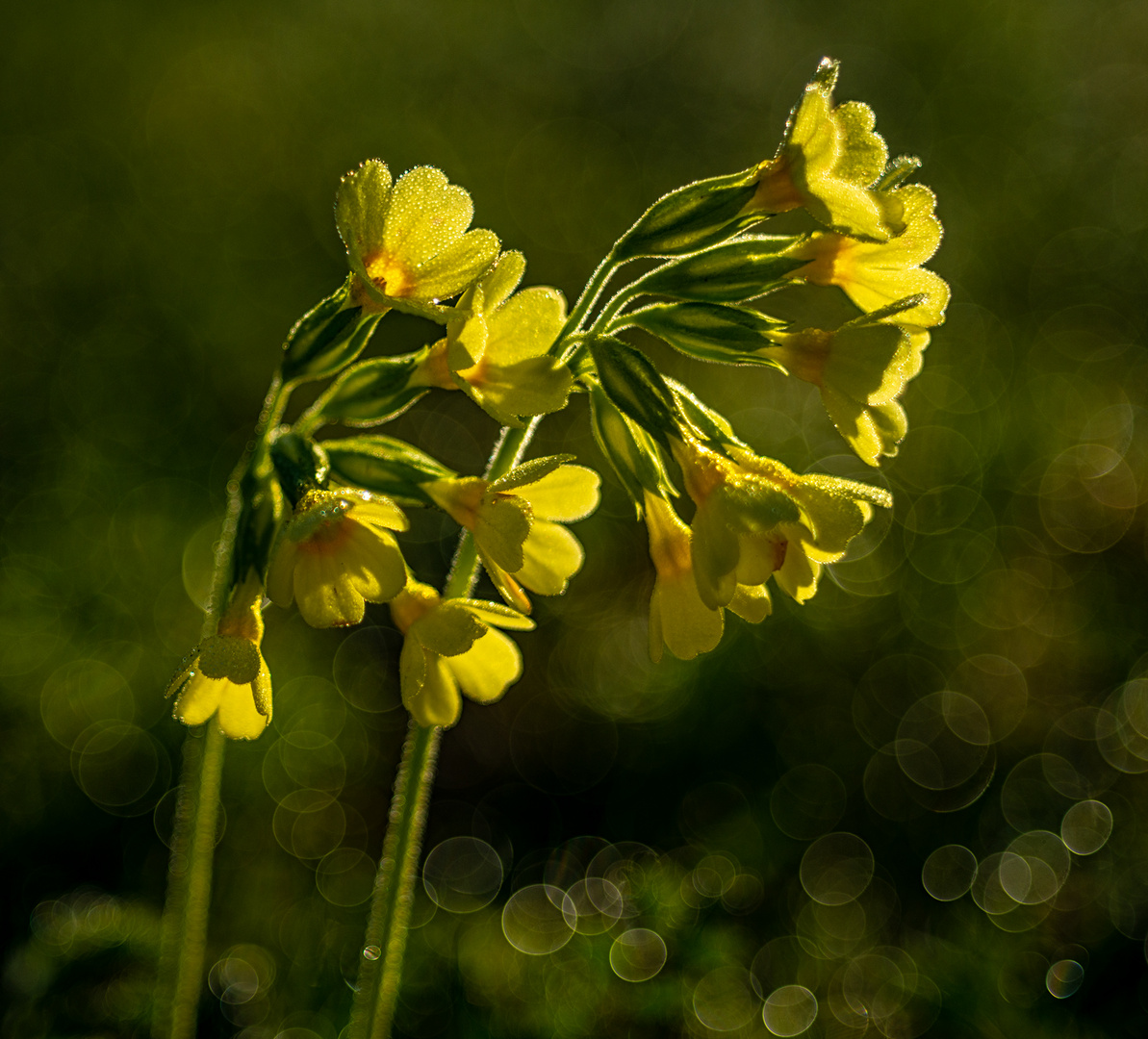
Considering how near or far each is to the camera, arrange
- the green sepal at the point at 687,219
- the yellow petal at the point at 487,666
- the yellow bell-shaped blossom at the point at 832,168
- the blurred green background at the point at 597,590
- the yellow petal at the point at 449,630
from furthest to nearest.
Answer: the blurred green background at the point at 597,590, the yellow petal at the point at 487,666, the green sepal at the point at 687,219, the yellow petal at the point at 449,630, the yellow bell-shaped blossom at the point at 832,168

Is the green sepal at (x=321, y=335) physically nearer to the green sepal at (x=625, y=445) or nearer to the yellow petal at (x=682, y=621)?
the green sepal at (x=625, y=445)

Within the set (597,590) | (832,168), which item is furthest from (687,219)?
(597,590)

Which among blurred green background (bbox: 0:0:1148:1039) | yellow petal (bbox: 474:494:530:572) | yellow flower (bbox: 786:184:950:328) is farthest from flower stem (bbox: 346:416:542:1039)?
blurred green background (bbox: 0:0:1148:1039)

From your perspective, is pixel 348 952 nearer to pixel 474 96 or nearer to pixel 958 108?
pixel 474 96

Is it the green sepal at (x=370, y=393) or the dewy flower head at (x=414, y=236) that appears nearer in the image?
the dewy flower head at (x=414, y=236)

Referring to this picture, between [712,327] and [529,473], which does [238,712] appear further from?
[712,327]

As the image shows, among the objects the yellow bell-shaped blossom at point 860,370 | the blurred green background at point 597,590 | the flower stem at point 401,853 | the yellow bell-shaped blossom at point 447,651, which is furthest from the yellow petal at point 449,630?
the blurred green background at point 597,590

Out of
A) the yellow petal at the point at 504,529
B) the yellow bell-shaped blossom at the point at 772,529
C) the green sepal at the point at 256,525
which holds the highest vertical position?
the yellow bell-shaped blossom at the point at 772,529
